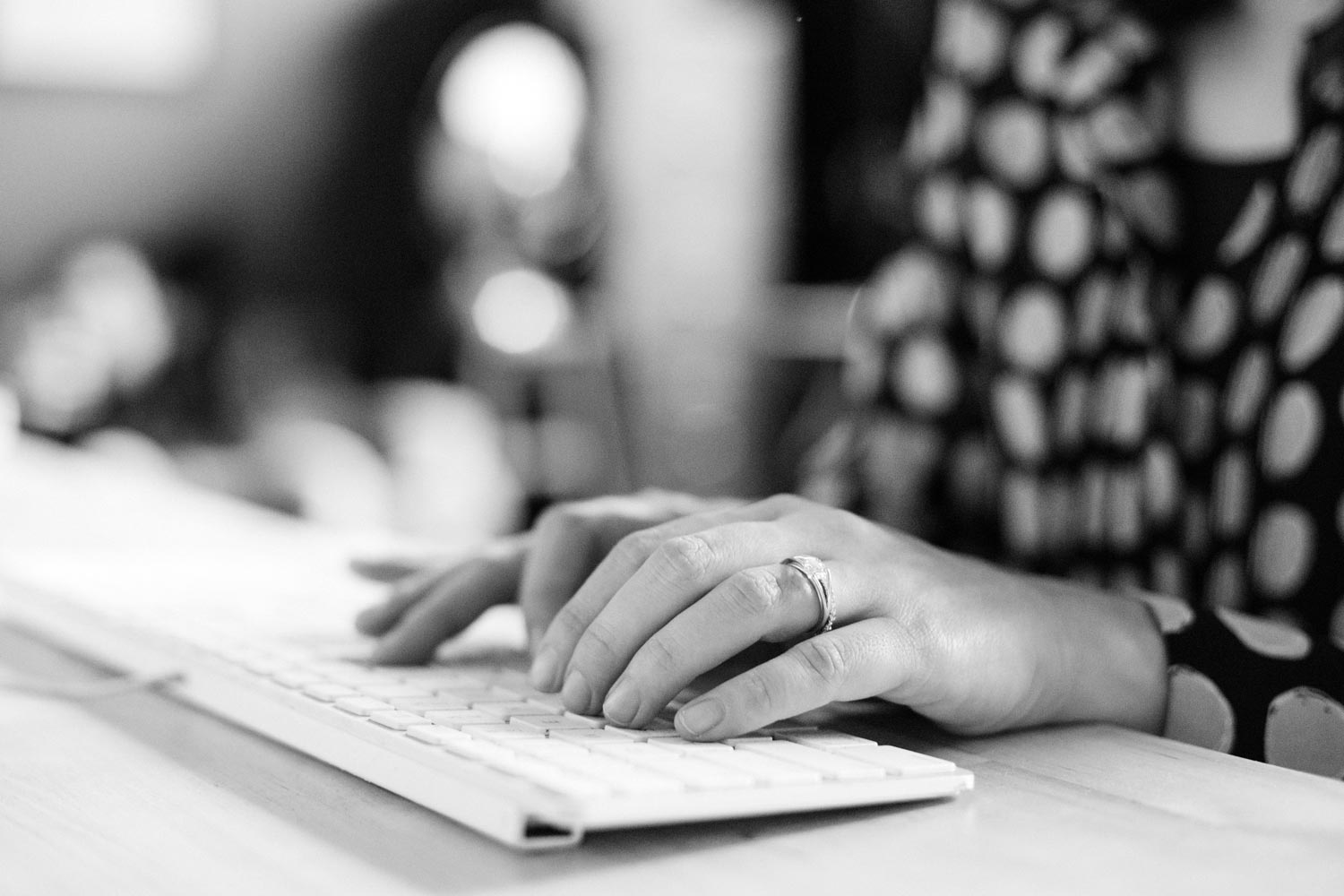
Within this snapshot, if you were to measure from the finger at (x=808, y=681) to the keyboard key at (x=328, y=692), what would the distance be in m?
0.14

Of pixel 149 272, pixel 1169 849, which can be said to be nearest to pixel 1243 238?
pixel 1169 849

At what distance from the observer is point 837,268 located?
15.1ft

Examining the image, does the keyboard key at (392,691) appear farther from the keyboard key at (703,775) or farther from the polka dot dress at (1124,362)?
the polka dot dress at (1124,362)

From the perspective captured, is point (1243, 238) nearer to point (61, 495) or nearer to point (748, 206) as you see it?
point (61, 495)

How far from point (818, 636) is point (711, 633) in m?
0.04

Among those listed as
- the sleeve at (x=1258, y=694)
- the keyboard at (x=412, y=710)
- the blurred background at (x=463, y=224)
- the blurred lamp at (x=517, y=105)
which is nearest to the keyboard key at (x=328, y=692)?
the keyboard at (x=412, y=710)

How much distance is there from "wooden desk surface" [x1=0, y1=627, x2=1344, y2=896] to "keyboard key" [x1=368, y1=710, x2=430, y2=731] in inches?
0.9

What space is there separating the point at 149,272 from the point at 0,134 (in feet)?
1.75

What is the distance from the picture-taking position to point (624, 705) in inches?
20.2

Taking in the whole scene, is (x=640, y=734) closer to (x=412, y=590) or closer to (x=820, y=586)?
(x=820, y=586)

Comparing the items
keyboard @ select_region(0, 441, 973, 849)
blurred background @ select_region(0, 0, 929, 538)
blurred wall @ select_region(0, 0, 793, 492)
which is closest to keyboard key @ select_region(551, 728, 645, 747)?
keyboard @ select_region(0, 441, 973, 849)

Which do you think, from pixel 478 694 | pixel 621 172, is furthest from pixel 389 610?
pixel 621 172

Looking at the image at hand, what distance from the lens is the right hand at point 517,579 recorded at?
0.65m

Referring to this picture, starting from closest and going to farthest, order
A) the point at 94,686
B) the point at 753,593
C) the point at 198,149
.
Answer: the point at 753,593, the point at 94,686, the point at 198,149
